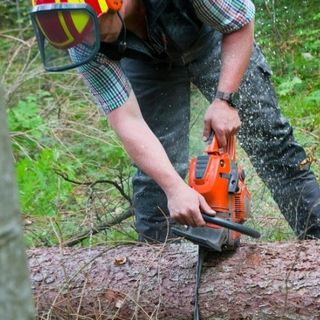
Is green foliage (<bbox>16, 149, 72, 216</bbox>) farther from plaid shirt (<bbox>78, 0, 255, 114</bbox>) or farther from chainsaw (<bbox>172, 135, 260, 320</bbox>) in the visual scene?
chainsaw (<bbox>172, 135, 260, 320</bbox>)

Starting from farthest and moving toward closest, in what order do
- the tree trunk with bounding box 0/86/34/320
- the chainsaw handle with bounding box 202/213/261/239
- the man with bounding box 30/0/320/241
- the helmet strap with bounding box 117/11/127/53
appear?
the helmet strap with bounding box 117/11/127/53 → the man with bounding box 30/0/320/241 → the chainsaw handle with bounding box 202/213/261/239 → the tree trunk with bounding box 0/86/34/320

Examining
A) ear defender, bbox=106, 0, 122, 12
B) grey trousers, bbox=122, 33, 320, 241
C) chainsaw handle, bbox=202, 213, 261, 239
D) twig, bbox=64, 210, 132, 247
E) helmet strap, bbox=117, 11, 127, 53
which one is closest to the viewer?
chainsaw handle, bbox=202, 213, 261, 239

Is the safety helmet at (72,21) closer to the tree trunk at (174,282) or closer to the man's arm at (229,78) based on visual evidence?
the man's arm at (229,78)

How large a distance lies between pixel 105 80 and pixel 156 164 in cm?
42

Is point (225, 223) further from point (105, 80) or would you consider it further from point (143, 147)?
point (105, 80)

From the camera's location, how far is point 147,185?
11.2ft

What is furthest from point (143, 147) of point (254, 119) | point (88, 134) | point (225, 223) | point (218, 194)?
point (88, 134)

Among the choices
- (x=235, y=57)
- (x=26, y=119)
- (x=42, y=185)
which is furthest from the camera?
(x=26, y=119)

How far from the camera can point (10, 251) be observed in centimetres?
61

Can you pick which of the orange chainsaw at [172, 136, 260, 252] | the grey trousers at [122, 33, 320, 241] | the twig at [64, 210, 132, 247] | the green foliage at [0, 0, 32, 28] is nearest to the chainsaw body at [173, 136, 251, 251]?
the orange chainsaw at [172, 136, 260, 252]

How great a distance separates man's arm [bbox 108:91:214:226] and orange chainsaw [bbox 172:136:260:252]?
0.15 ft

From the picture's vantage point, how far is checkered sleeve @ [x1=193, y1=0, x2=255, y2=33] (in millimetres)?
2666

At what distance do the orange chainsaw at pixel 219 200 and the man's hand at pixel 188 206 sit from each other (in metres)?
0.03

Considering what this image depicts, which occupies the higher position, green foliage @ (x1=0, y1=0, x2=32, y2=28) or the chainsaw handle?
green foliage @ (x1=0, y1=0, x2=32, y2=28)
